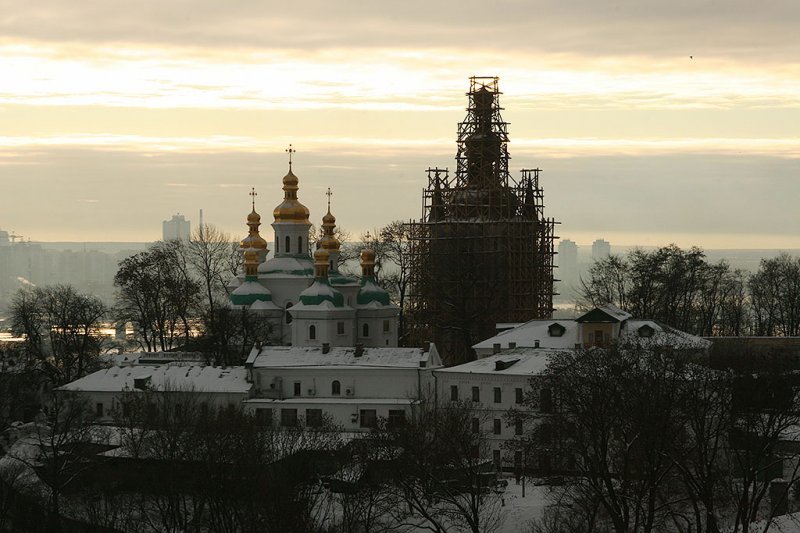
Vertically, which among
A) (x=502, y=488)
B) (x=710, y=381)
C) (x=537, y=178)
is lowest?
(x=502, y=488)

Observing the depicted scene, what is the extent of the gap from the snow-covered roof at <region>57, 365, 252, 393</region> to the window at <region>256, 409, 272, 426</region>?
1.38 meters

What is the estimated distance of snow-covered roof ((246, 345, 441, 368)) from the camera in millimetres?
66812

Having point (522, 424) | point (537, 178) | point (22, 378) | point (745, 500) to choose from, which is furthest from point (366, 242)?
point (745, 500)

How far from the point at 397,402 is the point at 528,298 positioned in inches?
782

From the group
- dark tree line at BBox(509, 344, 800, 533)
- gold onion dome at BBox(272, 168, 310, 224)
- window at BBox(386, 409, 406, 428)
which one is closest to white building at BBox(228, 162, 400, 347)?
gold onion dome at BBox(272, 168, 310, 224)

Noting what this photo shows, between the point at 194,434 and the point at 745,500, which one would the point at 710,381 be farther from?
the point at 194,434

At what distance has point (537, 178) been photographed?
3467 inches

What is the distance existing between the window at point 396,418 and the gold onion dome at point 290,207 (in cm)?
2388

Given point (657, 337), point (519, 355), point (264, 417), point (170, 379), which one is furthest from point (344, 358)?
point (657, 337)

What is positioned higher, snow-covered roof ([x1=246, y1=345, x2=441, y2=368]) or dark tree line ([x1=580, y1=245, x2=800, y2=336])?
dark tree line ([x1=580, y1=245, x2=800, y2=336])

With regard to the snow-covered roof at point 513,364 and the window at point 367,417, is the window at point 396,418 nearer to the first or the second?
the window at point 367,417

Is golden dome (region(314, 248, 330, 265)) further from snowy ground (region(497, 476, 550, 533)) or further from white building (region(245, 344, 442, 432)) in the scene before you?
snowy ground (region(497, 476, 550, 533))

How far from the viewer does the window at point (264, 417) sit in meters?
59.9

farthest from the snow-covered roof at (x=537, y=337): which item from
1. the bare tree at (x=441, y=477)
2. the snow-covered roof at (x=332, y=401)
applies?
the bare tree at (x=441, y=477)
